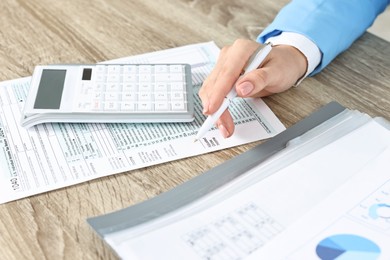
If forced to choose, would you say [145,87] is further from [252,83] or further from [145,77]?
[252,83]

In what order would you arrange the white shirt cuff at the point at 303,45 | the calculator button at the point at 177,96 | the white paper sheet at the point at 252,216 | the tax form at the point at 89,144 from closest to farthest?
the white paper sheet at the point at 252,216
the tax form at the point at 89,144
the calculator button at the point at 177,96
the white shirt cuff at the point at 303,45

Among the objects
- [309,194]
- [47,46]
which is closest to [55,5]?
[47,46]

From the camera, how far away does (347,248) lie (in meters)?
0.55

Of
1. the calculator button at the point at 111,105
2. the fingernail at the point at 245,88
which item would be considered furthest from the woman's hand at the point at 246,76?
the calculator button at the point at 111,105

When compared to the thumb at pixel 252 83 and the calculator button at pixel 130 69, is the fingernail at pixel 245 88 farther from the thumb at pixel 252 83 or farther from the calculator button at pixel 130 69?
the calculator button at pixel 130 69

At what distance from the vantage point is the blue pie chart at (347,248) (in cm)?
54

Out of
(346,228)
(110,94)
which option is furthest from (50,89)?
(346,228)

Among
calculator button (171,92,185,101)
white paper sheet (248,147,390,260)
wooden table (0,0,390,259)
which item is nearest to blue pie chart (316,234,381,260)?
white paper sheet (248,147,390,260)

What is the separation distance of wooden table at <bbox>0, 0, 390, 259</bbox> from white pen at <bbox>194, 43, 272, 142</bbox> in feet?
0.12

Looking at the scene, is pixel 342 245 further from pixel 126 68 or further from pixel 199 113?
pixel 126 68

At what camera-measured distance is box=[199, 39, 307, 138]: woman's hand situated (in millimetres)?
727

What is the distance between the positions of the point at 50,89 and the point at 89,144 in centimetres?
11

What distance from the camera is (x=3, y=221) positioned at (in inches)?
23.3

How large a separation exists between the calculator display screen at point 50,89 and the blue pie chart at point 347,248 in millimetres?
371
